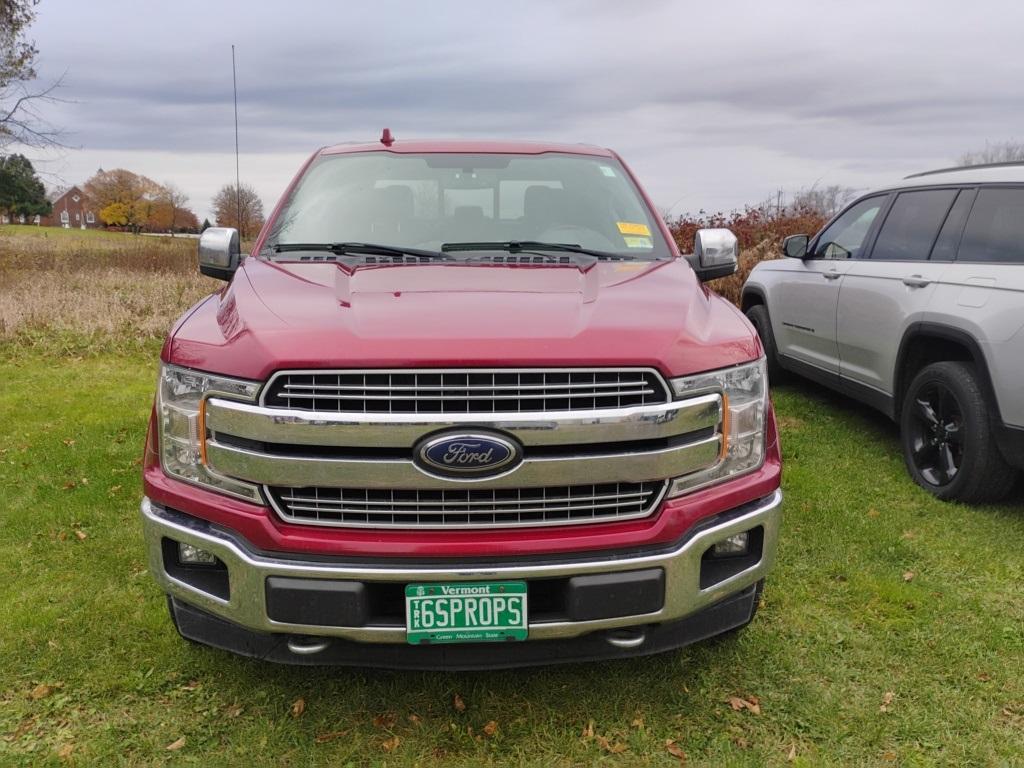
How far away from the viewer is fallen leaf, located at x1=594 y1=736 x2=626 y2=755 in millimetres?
2451

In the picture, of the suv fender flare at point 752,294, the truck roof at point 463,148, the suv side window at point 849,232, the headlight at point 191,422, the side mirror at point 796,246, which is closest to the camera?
the headlight at point 191,422

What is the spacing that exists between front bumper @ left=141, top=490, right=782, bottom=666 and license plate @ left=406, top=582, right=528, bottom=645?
0.03m

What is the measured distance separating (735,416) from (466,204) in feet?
5.70

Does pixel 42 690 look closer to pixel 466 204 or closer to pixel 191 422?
pixel 191 422

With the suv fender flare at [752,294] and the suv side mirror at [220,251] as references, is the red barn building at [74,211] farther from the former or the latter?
the suv side mirror at [220,251]

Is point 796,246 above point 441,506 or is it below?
above

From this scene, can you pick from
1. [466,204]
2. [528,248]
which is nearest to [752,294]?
[466,204]

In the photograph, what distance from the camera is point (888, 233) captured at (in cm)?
520

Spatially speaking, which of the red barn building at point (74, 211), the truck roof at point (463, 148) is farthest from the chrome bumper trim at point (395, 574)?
the red barn building at point (74, 211)

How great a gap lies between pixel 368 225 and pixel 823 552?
256 cm

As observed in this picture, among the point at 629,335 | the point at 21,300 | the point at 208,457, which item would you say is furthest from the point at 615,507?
the point at 21,300

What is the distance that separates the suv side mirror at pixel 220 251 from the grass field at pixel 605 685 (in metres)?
1.40

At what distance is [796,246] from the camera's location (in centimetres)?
606

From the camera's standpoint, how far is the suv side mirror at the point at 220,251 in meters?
3.45
